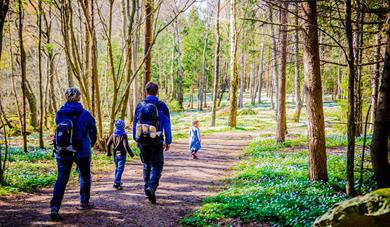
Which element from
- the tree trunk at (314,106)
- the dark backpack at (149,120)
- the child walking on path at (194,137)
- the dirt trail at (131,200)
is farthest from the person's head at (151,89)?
the child walking on path at (194,137)

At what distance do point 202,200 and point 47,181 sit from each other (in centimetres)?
465

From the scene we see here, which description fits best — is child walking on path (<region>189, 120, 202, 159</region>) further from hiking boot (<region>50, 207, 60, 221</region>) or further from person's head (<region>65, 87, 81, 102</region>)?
hiking boot (<region>50, 207, 60, 221</region>)

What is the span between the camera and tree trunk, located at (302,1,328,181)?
305 inches

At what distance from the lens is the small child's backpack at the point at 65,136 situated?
5895 millimetres

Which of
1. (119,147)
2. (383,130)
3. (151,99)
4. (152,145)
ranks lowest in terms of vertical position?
(119,147)

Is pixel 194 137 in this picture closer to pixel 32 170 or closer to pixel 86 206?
pixel 32 170

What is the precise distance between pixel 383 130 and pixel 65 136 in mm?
5715

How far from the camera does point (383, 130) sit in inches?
235

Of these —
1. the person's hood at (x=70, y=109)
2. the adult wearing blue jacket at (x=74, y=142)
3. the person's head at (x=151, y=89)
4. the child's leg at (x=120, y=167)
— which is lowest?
the child's leg at (x=120, y=167)

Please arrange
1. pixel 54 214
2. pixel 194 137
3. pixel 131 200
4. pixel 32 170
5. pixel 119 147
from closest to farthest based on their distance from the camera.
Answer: pixel 54 214 → pixel 131 200 → pixel 119 147 → pixel 32 170 → pixel 194 137

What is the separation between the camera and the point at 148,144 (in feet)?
22.7

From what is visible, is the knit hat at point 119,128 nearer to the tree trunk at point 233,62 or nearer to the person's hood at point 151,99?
the person's hood at point 151,99

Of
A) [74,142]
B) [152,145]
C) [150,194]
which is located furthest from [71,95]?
[150,194]

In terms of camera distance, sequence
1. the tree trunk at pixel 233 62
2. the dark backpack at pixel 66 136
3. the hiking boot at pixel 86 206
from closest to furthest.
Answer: the dark backpack at pixel 66 136, the hiking boot at pixel 86 206, the tree trunk at pixel 233 62
